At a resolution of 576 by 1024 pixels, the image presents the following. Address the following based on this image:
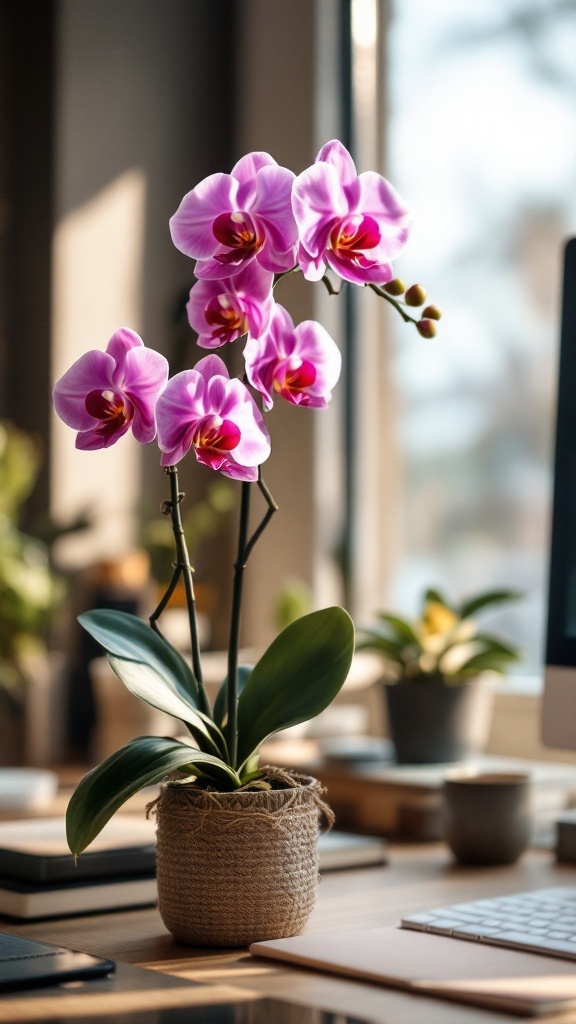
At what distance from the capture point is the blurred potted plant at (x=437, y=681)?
1.53 meters

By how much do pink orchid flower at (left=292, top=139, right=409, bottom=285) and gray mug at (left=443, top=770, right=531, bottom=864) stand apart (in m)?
0.56

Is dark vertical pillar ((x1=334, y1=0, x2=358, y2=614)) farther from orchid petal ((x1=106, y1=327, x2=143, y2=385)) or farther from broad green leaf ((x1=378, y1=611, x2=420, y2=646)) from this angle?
orchid petal ((x1=106, y1=327, x2=143, y2=385))

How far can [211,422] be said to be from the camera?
2.89 feet

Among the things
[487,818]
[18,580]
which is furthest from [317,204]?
[18,580]

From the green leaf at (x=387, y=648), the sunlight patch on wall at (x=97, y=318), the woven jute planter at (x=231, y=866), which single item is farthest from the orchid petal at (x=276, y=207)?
the sunlight patch on wall at (x=97, y=318)

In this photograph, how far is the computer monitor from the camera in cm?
122

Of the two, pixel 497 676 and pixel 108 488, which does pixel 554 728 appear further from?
pixel 108 488

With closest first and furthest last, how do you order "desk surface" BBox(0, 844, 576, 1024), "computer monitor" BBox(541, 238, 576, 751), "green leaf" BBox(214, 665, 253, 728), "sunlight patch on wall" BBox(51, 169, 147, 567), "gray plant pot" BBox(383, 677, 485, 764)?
"desk surface" BBox(0, 844, 576, 1024) → "green leaf" BBox(214, 665, 253, 728) → "computer monitor" BBox(541, 238, 576, 751) → "gray plant pot" BBox(383, 677, 485, 764) → "sunlight patch on wall" BBox(51, 169, 147, 567)

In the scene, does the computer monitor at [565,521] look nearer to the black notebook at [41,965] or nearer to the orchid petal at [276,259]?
the orchid petal at [276,259]

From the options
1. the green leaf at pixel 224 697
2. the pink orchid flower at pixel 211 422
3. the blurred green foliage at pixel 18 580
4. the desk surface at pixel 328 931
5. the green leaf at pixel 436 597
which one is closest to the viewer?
the desk surface at pixel 328 931

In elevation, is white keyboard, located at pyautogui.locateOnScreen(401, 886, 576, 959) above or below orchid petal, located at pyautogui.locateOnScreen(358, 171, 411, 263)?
below

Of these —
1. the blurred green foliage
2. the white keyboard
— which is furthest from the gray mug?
the blurred green foliage

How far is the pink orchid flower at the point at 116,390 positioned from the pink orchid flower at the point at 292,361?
0.22 ft

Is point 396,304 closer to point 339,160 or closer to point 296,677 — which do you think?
point 339,160
